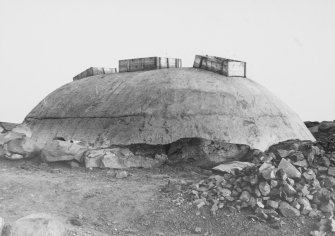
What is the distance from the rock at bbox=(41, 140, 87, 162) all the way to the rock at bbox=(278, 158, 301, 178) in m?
4.56

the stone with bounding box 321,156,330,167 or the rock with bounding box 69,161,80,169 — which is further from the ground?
the stone with bounding box 321,156,330,167

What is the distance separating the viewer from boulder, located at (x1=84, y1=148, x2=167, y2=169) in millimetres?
8875

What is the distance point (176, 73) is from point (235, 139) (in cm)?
252

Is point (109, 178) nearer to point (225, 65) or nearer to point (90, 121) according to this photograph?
point (90, 121)

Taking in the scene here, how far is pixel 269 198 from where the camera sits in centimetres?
643

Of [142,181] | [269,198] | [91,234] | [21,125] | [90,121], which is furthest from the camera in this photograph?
[21,125]

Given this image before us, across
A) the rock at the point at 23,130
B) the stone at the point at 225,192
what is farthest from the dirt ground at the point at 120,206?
the rock at the point at 23,130

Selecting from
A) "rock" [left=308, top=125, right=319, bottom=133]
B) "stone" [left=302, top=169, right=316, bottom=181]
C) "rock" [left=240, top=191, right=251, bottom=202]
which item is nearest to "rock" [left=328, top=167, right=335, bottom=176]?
"stone" [left=302, top=169, right=316, bottom=181]

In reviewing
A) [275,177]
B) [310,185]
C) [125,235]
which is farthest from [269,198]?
[125,235]

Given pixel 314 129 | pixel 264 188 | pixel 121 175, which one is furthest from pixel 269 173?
pixel 314 129

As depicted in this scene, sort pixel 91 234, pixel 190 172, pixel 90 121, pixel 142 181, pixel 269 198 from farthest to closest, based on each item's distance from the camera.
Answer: pixel 90 121 < pixel 190 172 < pixel 142 181 < pixel 269 198 < pixel 91 234

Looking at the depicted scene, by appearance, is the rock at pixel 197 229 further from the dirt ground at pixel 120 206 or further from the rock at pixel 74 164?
the rock at pixel 74 164

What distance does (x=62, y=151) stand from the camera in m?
9.40

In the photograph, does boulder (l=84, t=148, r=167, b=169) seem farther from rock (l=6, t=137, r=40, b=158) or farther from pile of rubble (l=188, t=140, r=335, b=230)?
pile of rubble (l=188, t=140, r=335, b=230)
